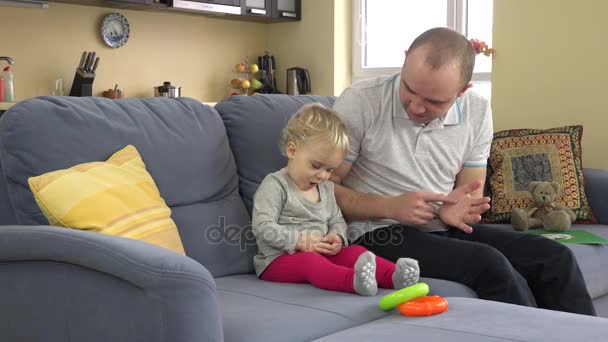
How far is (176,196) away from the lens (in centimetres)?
219

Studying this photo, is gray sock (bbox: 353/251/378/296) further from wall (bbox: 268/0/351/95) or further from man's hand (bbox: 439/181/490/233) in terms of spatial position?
wall (bbox: 268/0/351/95)

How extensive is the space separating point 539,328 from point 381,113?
973 mm

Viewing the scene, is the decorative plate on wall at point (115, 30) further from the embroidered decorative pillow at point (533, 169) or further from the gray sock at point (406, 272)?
the gray sock at point (406, 272)

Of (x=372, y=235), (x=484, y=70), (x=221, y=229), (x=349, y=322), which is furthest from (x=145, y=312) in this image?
(x=484, y=70)

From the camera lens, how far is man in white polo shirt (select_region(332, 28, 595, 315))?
2.11m

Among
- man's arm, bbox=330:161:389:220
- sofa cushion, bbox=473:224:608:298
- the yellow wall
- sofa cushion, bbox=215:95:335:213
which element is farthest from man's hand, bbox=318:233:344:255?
the yellow wall

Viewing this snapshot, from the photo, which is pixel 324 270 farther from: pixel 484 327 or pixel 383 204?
pixel 484 327

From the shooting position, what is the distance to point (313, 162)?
215 centimetres

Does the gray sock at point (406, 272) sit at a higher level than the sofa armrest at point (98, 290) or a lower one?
lower

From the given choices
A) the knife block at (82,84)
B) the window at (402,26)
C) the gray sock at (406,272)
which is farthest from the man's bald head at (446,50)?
the knife block at (82,84)

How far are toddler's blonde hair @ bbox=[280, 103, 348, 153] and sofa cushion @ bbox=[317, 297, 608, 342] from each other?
23.5 inches

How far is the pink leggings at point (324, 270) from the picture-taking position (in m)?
1.97

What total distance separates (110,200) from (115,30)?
11.1 ft

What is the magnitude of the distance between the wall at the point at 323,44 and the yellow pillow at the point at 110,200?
143 inches
